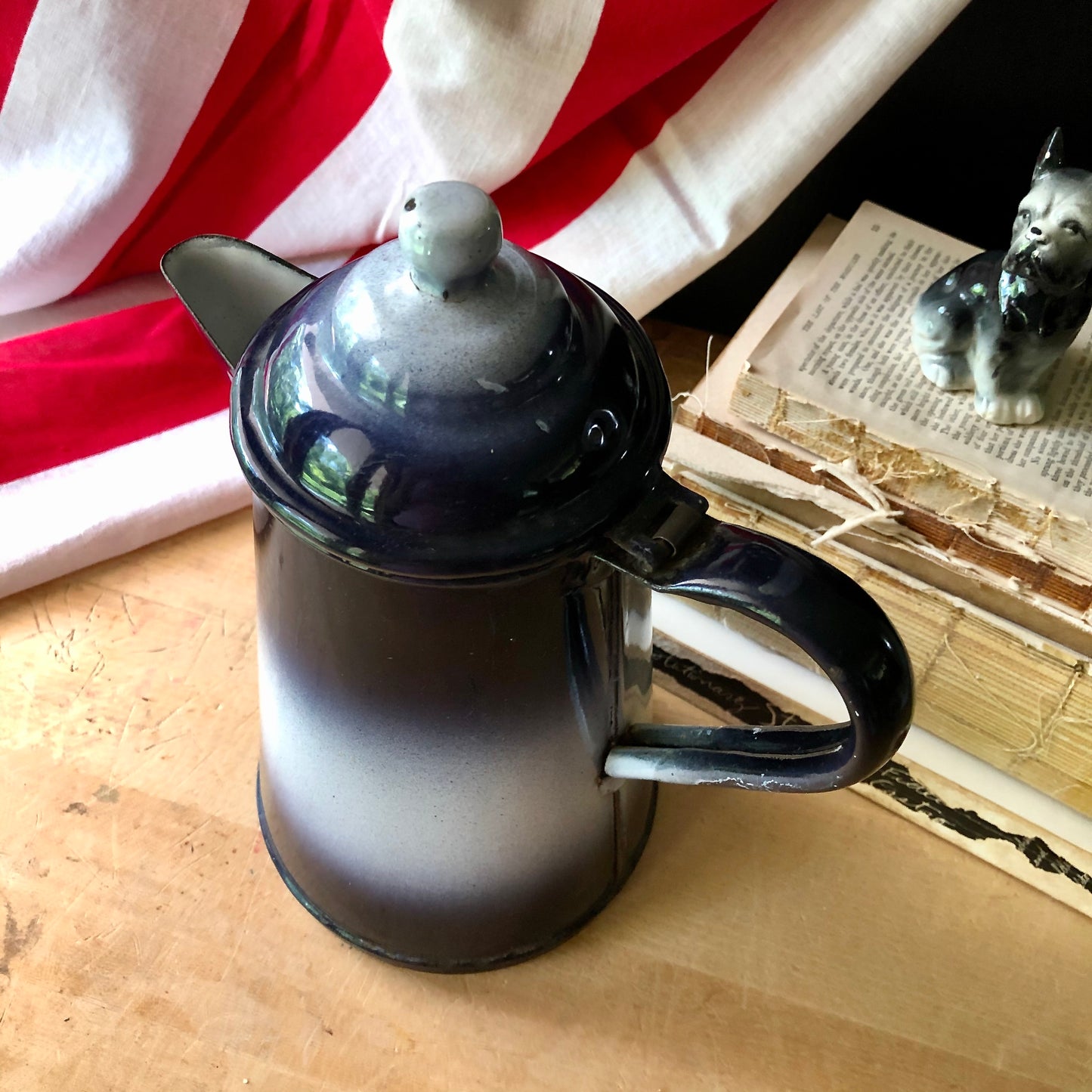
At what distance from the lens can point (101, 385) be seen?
0.63 metres

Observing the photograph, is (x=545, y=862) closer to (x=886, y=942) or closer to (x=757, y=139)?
(x=886, y=942)

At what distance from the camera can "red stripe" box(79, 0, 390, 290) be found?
2.08 feet

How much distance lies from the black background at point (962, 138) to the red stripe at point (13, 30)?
1.38 feet

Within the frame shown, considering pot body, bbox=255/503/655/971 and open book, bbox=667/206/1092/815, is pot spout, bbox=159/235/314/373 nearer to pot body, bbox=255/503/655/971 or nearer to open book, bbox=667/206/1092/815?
pot body, bbox=255/503/655/971

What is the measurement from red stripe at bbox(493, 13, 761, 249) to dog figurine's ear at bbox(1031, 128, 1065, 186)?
0.81ft

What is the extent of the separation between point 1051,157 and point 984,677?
23 cm

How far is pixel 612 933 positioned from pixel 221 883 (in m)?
0.18

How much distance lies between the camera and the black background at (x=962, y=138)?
56 centimetres

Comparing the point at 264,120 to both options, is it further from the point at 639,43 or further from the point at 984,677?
the point at 984,677

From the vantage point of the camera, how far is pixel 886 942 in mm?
479

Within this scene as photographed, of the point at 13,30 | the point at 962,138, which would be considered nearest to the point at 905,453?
the point at 962,138

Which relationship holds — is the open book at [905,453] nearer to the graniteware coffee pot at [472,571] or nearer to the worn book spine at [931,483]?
the worn book spine at [931,483]

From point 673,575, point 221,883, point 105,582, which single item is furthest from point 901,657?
point 105,582

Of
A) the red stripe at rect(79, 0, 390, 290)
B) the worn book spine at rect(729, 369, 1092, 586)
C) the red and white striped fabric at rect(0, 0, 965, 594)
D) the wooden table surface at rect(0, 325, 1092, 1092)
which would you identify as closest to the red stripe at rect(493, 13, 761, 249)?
the red and white striped fabric at rect(0, 0, 965, 594)
